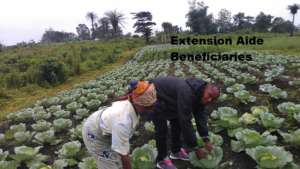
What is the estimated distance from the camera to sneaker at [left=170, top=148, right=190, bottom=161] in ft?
14.4

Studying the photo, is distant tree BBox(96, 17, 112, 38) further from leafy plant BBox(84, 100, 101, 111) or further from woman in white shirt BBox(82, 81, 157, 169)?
woman in white shirt BBox(82, 81, 157, 169)

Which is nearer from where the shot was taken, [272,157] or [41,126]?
[272,157]

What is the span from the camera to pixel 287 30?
54281mm

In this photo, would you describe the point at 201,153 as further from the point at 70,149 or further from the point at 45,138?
the point at 45,138

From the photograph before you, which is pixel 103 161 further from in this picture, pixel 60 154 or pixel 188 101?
pixel 60 154

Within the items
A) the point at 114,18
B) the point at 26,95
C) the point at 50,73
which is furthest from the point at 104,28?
the point at 26,95

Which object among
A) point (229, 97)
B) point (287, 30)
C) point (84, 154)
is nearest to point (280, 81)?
point (229, 97)

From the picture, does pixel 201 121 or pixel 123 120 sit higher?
pixel 123 120

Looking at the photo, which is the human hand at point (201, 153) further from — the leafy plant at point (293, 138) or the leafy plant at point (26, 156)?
the leafy plant at point (26, 156)

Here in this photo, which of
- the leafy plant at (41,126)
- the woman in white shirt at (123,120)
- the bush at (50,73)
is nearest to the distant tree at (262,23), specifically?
the bush at (50,73)

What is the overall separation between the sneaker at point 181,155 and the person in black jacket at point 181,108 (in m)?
0.16

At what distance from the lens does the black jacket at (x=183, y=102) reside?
11.6ft

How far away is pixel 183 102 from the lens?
3533 mm

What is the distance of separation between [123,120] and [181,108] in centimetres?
109
